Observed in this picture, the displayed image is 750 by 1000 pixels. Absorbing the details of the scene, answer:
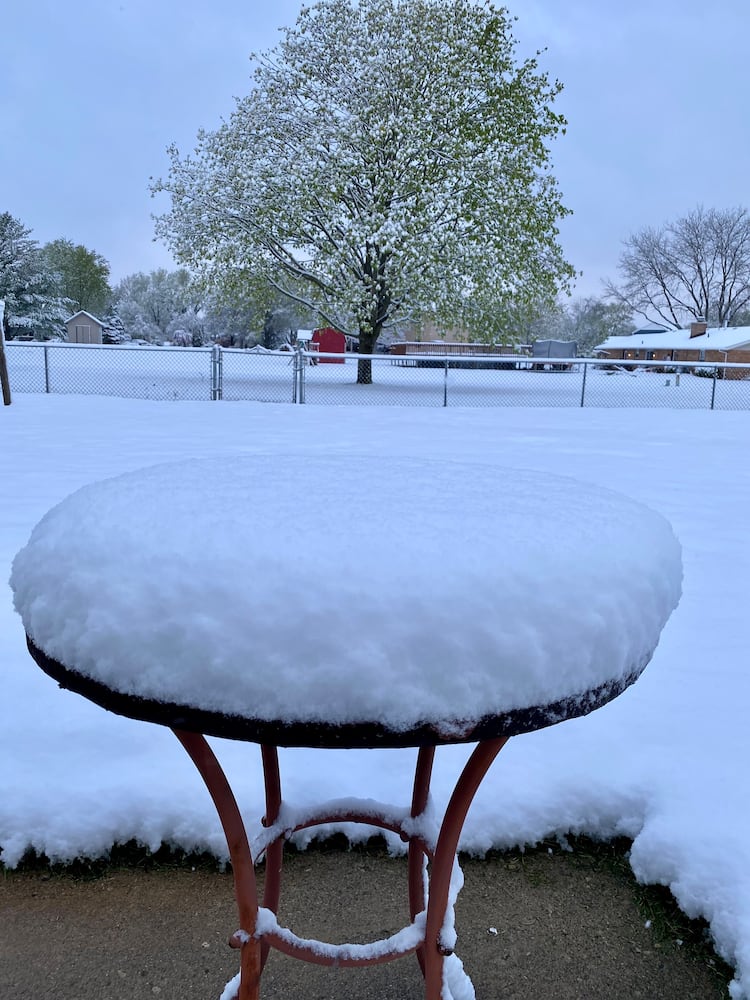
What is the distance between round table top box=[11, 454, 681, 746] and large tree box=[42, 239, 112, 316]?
2012 inches

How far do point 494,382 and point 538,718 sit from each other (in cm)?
2032

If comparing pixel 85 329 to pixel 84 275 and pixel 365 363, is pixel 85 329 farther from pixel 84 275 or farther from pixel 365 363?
pixel 365 363

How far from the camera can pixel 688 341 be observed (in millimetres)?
46438

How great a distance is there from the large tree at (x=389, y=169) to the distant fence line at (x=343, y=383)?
201 cm

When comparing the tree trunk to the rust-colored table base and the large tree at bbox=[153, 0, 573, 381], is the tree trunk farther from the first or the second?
the rust-colored table base

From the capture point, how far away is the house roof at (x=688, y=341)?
4212 cm

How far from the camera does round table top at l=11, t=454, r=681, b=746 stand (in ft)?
2.42

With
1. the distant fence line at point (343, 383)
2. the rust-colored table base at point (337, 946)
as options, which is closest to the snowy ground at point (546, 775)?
the rust-colored table base at point (337, 946)

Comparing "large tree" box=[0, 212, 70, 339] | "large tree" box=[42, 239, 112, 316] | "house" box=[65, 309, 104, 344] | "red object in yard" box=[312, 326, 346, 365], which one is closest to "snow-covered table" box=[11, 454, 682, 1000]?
"large tree" box=[0, 212, 70, 339]

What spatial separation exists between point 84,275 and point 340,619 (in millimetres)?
53132

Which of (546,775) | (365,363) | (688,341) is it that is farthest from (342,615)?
(688,341)

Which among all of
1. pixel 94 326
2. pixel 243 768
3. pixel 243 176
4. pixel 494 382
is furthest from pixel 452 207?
pixel 94 326

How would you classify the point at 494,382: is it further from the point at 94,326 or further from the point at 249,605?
the point at 94,326

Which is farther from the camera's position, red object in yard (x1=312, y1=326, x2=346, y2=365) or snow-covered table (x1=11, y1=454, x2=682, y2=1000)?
red object in yard (x1=312, y1=326, x2=346, y2=365)
